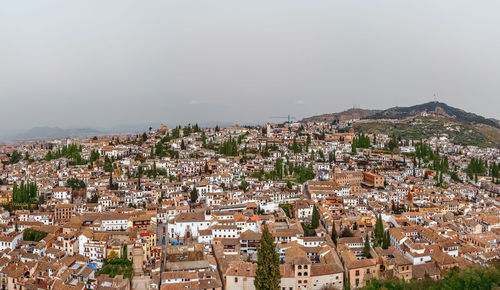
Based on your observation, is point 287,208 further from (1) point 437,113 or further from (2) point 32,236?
(1) point 437,113

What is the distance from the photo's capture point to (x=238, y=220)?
71.0 ft

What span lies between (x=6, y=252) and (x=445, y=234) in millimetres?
23664

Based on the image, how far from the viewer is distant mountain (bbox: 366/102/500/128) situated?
314ft

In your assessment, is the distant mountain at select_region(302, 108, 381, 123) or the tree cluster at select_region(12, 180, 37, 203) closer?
the tree cluster at select_region(12, 180, 37, 203)

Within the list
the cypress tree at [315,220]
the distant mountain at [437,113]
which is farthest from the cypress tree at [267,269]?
the distant mountain at [437,113]

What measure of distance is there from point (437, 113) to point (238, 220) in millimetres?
91784

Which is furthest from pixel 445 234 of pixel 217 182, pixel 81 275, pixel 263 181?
pixel 81 275

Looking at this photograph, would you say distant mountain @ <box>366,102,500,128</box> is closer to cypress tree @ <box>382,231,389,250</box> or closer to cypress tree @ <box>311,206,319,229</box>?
cypress tree @ <box>311,206,319,229</box>

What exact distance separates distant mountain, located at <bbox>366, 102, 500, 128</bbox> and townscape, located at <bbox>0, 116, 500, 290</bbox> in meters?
60.9

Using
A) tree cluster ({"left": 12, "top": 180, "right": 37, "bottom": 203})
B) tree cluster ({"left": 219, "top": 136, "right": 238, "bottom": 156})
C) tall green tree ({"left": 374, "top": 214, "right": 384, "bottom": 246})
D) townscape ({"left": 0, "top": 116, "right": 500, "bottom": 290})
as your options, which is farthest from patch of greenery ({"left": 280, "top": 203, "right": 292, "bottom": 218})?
tree cluster ({"left": 12, "top": 180, "right": 37, "bottom": 203})

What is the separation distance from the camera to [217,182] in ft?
98.1

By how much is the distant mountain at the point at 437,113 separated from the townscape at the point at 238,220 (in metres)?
60.9

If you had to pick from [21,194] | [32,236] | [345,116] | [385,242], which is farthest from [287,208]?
[345,116]

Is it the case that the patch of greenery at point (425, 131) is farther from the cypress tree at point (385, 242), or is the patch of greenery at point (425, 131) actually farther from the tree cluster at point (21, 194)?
the tree cluster at point (21, 194)
